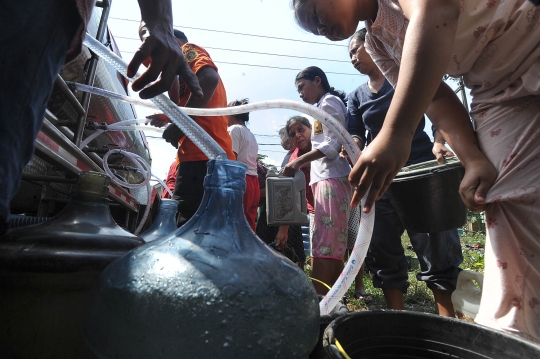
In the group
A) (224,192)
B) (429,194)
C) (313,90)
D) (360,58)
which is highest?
(360,58)

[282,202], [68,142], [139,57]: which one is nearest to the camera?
[139,57]

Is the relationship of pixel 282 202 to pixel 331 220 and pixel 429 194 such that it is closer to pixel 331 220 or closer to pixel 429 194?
pixel 331 220

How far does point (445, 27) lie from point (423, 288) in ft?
11.5

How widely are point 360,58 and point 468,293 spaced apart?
201 cm

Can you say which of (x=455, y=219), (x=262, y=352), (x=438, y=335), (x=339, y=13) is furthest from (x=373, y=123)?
(x=262, y=352)

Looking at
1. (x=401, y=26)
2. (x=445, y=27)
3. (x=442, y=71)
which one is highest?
(x=401, y=26)

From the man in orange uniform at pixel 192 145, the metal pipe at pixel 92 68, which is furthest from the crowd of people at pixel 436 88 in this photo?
the man in orange uniform at pixel 192 145

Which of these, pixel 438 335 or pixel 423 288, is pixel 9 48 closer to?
pixel 438 335

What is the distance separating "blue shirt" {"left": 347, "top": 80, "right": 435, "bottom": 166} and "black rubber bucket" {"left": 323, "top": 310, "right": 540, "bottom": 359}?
1.74 m

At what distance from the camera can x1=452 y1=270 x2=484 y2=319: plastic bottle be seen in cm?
240

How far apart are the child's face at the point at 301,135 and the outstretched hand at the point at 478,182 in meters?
2.45

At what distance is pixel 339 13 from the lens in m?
1.18

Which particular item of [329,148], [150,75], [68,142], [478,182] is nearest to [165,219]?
[68,142]

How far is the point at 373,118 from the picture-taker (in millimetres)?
2488
